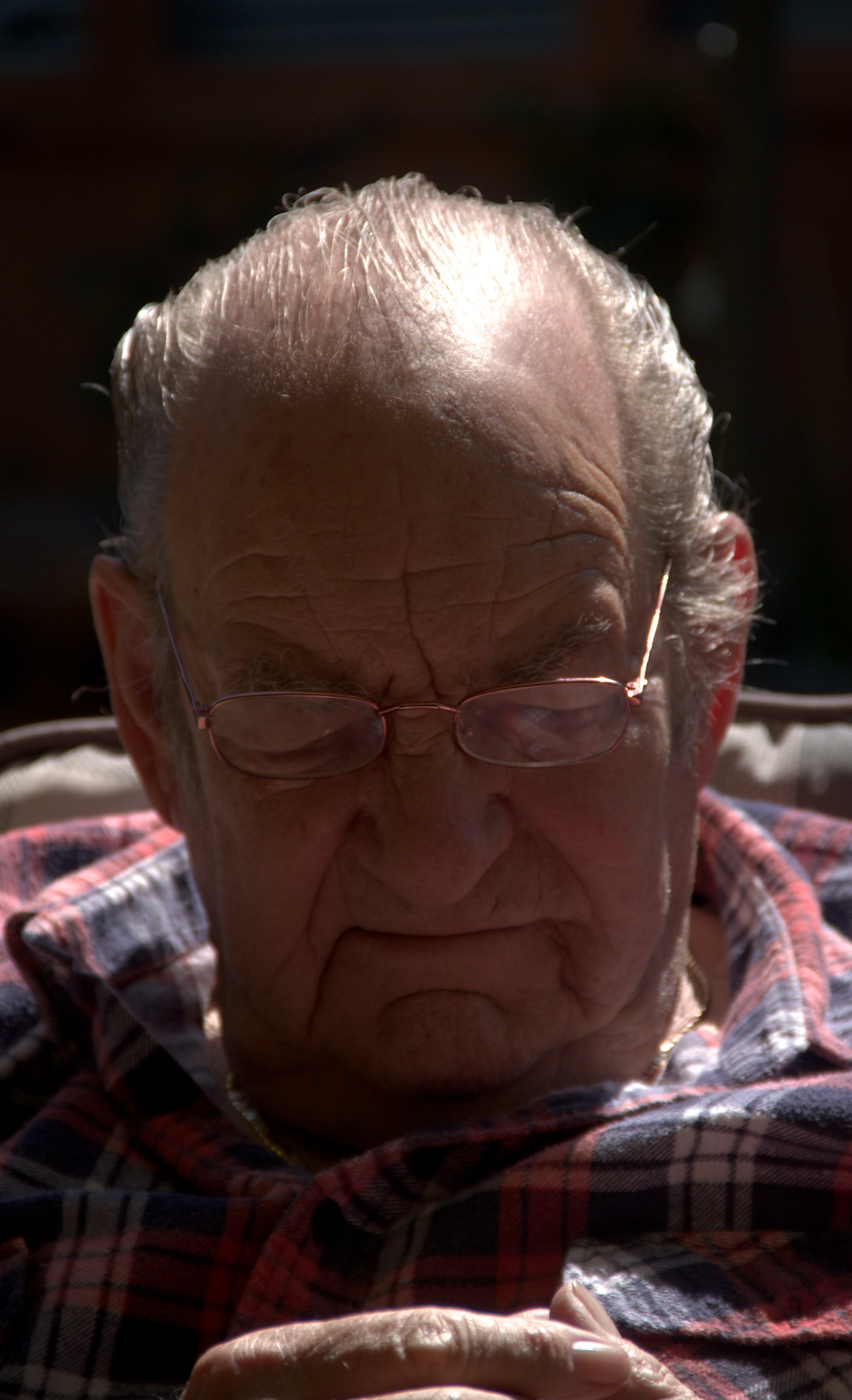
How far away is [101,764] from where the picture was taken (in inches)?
94.9

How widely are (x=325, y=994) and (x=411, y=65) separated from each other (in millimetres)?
6604

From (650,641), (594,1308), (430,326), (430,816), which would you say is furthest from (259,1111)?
(430,326)

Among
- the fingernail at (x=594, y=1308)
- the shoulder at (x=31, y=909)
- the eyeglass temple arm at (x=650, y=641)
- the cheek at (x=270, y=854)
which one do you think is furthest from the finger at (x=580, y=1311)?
the shoulder at (x=31, y=909)

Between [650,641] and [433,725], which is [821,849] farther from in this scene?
[433,725]

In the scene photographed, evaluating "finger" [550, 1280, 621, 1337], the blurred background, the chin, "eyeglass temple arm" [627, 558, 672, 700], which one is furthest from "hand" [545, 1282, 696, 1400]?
the blurred background

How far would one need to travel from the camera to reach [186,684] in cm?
165

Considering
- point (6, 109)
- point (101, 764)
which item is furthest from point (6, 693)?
point (101, 764)

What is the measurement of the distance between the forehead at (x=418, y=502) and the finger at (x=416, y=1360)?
69 centimetres

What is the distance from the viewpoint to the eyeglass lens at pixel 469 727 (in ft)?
4.82

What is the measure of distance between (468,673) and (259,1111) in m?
0.72

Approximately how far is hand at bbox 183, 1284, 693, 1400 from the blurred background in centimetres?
366

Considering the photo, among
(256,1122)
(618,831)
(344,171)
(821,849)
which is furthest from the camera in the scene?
(344,171)

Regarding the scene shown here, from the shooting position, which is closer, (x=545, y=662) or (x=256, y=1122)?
(x=545, y=662)

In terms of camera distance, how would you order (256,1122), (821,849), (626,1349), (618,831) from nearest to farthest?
(626,1349) < (618,831) < (256,1122) < (821,849)
